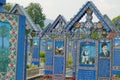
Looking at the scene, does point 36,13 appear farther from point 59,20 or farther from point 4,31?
point 4,31

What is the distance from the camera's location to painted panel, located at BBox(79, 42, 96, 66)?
13172 millimetres

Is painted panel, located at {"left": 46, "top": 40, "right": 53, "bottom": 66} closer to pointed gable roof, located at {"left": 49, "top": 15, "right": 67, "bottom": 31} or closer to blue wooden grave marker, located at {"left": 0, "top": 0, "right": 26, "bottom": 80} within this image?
pointed gable roof, located at {"left": 49, "top": 15, "right": 67, "bottom": 31}

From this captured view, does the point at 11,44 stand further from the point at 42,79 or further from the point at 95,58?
the point at 42,79

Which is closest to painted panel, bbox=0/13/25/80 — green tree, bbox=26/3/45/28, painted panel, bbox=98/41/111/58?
painted panel, bbox=98/41/111/58

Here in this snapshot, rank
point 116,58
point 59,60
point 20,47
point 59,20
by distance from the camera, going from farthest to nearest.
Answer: point 59,20 → point 116,58 → point 59,60 → point 20,47

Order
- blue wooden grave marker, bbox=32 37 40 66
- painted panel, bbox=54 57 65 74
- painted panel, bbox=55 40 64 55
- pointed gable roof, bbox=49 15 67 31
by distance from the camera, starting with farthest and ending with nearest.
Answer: blue wooden grave marker, bbox=32 37 40 66, pointed gable roof, bbox=49 15 67 31, painted panel, bbox=55 40 64 55, painted panel, bbox=54 57 65 74

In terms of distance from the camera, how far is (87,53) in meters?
13.2

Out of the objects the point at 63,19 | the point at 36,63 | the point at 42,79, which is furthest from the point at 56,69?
the point at 36,63

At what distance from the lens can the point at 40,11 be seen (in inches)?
1892

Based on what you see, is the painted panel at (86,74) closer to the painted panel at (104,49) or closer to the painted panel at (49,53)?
the painted panel at (104,49)

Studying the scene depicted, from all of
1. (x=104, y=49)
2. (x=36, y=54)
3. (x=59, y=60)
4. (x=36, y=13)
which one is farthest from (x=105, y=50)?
(x=36, y=13)

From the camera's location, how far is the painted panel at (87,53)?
13.2 metres

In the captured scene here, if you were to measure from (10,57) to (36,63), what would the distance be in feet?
60.7

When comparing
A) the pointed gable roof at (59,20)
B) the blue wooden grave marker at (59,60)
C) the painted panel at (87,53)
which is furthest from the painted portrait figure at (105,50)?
the pointed gable roof at (59,20)
